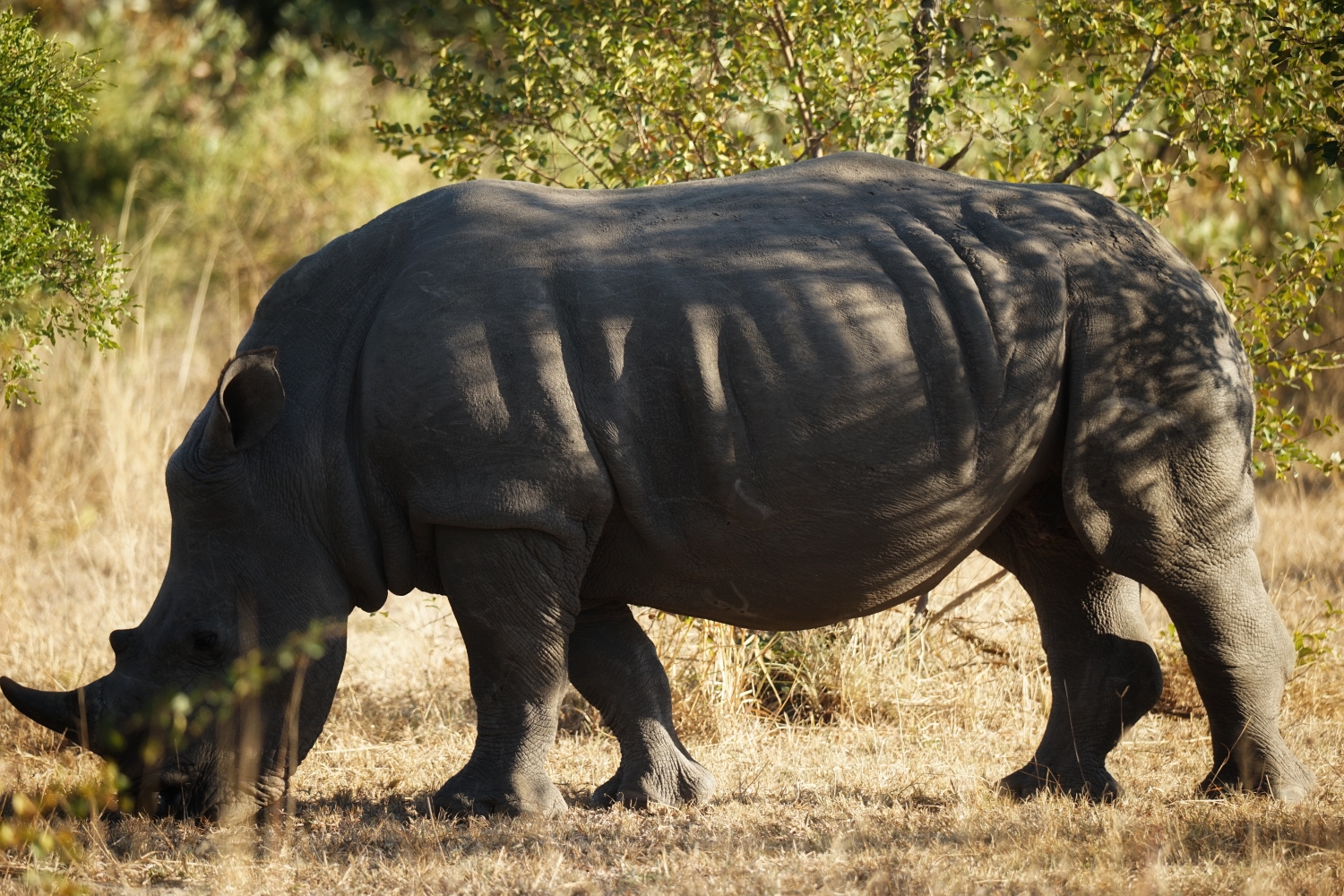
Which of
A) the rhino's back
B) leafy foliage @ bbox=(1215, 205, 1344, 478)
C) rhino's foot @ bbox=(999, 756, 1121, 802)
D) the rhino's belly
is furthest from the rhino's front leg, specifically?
leafy foliage @ bbox=(1215, 205, 1344, 478)

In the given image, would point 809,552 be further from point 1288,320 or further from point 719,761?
point 1288,320

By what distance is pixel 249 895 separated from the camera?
367 centimetres

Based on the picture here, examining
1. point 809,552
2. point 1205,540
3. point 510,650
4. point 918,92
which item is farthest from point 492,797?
point 918,92

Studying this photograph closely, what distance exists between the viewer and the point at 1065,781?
4.77 m

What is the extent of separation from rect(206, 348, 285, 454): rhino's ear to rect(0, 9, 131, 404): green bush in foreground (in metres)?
0.82

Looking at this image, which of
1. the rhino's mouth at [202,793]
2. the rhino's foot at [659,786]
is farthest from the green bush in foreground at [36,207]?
the rhino's foot at [659,786]

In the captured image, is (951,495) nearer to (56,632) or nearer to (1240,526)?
(1240,526)

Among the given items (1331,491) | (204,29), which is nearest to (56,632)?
(1331,491)

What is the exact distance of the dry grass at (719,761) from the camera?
379 centimetres

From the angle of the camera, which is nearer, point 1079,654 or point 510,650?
point 510,650

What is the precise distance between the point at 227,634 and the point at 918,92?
3940mm

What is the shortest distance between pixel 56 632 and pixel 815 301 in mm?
4521

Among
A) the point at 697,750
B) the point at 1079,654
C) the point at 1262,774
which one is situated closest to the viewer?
the point at 1262,774

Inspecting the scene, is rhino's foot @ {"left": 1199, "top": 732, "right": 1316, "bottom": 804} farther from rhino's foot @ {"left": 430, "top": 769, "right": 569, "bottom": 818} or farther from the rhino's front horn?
the rhino's front horn
